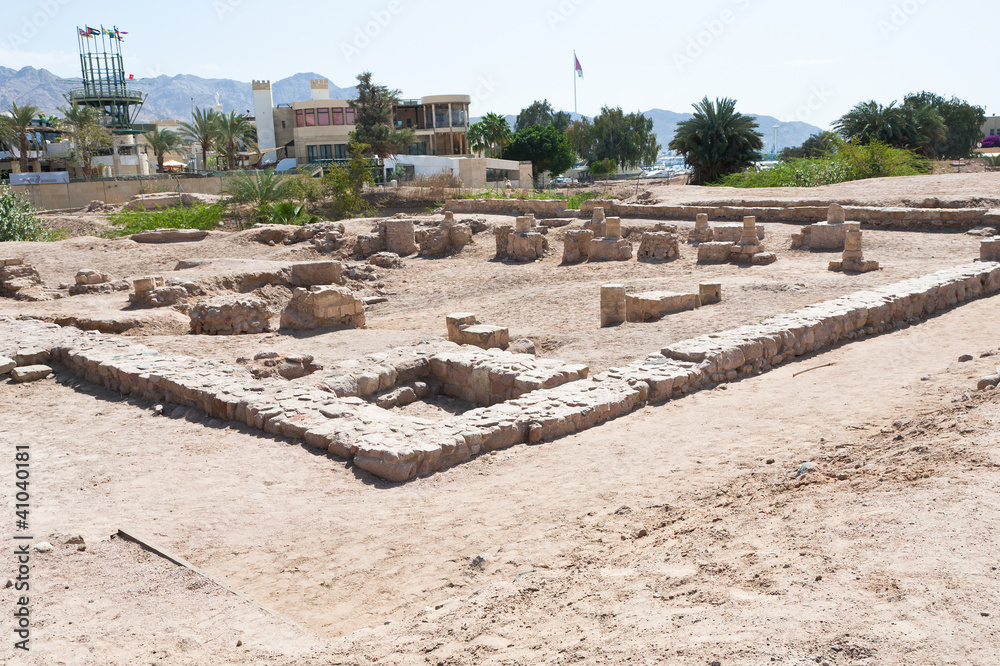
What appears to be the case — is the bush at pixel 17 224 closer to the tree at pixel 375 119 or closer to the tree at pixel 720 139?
the tree at pixel 375 119

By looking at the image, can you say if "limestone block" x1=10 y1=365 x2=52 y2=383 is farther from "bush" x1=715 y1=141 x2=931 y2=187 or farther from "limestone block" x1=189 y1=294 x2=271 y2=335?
"bush" x1=715 y1=141 x2=931 y2=187

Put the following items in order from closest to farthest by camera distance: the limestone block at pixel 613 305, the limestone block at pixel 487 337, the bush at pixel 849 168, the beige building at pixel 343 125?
the limestone block at pixel 487 337, the limestone block at pixel 613 305, the bush at pixel 849 168, the beige building at pixel 343 125

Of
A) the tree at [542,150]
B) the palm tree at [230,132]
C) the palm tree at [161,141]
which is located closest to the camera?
the palm tree at [230,132]

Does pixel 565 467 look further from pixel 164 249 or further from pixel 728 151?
pixel 728 151

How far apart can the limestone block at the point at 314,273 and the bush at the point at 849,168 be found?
18.6 m

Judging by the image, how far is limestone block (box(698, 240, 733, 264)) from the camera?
17.6 metres

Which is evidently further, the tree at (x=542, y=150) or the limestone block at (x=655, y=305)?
the tree at (x=542, y=150)

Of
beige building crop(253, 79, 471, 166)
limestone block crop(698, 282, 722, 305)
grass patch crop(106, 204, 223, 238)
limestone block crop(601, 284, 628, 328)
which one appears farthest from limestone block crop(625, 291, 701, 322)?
beige building crop(253, 79, 471, 166)

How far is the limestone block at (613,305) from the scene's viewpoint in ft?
41.8

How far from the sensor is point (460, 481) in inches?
247

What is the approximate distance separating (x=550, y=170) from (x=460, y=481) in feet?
177

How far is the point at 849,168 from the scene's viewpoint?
2906cm

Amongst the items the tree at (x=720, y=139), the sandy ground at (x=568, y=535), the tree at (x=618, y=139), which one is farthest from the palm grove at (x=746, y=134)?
the tree at (x=618, y=139)

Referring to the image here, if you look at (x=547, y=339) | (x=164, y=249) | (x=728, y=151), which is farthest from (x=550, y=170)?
(x=547, y=339)
